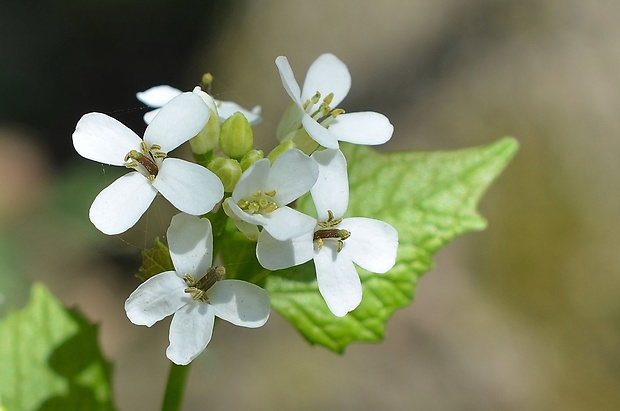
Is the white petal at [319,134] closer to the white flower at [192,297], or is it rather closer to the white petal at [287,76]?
the white petal at [287,76]

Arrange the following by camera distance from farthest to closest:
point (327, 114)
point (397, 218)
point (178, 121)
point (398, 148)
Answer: point (398, 148)
point (397, 218)
point (327, 114)
point (178, 121)

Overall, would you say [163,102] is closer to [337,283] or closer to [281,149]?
[281,149]

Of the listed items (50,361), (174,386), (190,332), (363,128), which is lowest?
(50,361)

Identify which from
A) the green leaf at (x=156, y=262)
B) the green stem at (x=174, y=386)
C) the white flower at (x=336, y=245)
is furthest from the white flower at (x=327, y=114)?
the green stem at (x=174, y=386)

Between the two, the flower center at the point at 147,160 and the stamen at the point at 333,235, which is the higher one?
the flower center at the point at 147,160

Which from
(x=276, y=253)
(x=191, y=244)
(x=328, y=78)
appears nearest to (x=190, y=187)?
(x=191, y=244)

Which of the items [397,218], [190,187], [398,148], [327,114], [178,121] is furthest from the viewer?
[398,148]

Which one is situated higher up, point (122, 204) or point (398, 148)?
point (122, 204)
